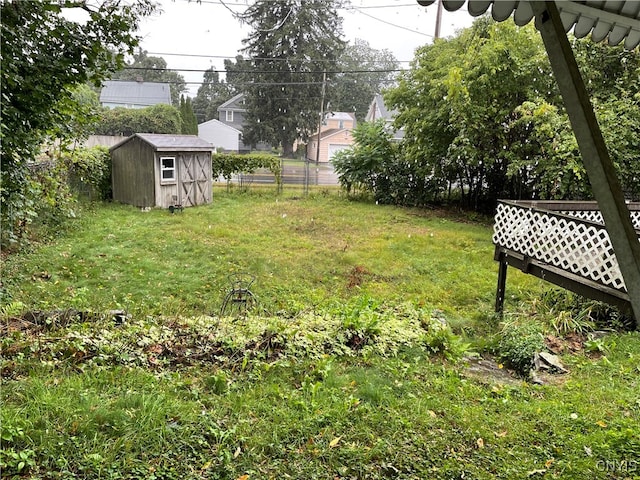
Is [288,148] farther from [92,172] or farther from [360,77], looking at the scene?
[92,172]

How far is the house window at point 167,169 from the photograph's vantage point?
1097cm

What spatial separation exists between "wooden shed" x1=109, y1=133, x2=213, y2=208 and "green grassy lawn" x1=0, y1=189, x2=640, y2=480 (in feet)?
17.7

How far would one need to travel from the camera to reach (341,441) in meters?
2.26

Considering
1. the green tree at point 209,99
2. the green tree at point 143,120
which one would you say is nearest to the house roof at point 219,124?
the green tree at point 209,99

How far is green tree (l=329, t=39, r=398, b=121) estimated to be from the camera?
57.2 feet

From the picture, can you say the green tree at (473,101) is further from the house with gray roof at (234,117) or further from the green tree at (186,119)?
the house with gray roof at (234,117)

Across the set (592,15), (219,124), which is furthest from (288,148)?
(592,15)

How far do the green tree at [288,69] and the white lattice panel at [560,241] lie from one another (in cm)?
441

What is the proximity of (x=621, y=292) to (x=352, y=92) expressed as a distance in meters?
21.0

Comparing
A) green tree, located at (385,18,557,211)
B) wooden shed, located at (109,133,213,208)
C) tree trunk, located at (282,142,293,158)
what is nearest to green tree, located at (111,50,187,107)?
tree trunk, located at (282,142,293,158)

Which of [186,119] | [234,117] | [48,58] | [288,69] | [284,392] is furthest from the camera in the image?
[234,117]

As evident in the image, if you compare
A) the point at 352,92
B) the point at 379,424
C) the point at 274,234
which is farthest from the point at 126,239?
the point at 352,92

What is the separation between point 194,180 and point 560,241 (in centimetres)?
952

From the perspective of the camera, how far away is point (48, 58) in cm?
299
